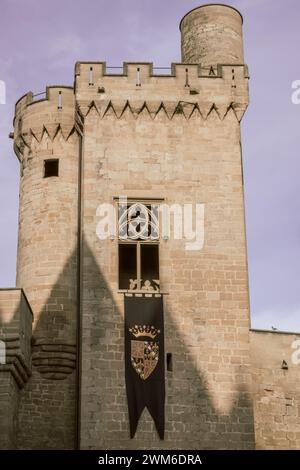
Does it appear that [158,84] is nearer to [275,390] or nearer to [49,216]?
[49,216]

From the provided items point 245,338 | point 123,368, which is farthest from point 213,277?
point 123,368

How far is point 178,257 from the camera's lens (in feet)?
88.1

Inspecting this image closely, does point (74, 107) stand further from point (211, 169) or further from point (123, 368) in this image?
point (123, 368)

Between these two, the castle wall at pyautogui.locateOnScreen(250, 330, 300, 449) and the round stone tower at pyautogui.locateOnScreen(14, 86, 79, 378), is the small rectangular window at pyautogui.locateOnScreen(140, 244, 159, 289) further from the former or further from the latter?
the castle wall at pyautogui.locateOnScreen(250, 330, 300, 449)

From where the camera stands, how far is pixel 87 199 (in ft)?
89.2

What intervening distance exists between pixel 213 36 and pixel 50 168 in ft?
21.4

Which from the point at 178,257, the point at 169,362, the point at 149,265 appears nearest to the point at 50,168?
the point at 149,265

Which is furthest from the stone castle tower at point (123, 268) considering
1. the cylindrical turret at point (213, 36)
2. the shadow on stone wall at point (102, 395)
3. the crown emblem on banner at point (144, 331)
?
the cylindrical turret at point (213, 36)

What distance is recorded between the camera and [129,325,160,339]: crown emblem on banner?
2573cm

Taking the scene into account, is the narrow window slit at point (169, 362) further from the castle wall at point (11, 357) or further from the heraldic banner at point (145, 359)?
the castle wall at point (11, 357)

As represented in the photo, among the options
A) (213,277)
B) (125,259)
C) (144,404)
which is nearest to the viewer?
(144,404)

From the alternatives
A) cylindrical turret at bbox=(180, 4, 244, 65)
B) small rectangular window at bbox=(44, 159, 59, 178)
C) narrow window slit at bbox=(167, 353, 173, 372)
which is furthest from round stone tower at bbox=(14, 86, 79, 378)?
cylindrical turret at bbox=(180, 4, 244, 65)

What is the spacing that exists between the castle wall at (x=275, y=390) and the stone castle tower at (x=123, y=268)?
59mm

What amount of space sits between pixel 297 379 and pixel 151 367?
14.1 feet
